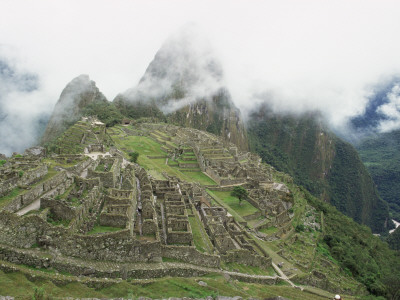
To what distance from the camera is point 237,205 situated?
4700cm

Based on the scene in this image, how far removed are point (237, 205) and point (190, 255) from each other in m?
25.5

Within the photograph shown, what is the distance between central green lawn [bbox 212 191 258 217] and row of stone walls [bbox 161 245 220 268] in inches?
806

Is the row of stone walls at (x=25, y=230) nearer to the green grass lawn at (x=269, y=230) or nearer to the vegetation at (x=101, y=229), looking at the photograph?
the vegetation at (x=101, y=229)

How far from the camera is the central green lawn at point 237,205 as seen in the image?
44.8 metres

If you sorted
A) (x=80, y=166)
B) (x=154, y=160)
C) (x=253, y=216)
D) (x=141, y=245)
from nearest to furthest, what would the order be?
(x=141, y=245), (x=80, y=166), (x=253, y=216), (x=154, y=160)

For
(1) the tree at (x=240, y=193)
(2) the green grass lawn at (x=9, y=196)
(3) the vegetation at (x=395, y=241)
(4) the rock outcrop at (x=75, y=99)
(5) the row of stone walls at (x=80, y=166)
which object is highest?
(4) the rock outcrop at (x=75, y=99)

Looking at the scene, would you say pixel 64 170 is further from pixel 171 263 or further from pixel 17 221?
pixel 171 263

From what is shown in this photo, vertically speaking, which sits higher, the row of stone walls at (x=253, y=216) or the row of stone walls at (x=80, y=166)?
the row of stone walls at (x=80, y=166)

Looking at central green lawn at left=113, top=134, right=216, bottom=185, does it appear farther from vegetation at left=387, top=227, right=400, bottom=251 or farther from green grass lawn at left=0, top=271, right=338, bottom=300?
vegetation at left=387, top=227, right=400, bottom=251

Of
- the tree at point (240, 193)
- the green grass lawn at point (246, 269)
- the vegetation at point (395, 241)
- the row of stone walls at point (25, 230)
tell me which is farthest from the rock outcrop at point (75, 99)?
the vegetation at point (395, 241)

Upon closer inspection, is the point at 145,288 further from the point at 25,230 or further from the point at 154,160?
the point at 154,160

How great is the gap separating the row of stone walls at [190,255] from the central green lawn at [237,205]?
2047cm

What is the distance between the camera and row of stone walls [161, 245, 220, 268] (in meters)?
21.6

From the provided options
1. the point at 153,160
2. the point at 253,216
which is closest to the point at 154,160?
the point at 153,160
